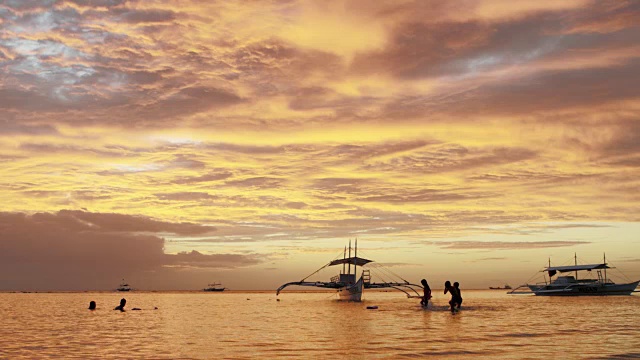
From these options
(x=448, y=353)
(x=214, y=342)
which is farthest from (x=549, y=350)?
(x=214, y=342)

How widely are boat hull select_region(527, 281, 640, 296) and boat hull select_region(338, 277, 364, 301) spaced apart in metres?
44.5

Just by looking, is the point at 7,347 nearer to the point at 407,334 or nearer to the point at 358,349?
the point at 358,349

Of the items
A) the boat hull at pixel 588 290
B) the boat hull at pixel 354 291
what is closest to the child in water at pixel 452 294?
the boat hull at pixel 354 291

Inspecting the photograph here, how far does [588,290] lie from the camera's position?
122 m

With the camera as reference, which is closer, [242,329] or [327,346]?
[327,346]

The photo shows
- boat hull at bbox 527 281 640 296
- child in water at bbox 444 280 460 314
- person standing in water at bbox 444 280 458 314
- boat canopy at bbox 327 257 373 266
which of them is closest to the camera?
child in water at bbox 444 280 460 314

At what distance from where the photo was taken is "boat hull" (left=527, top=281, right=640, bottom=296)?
120688 millimetres

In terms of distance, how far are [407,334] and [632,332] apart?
1184 centimetres

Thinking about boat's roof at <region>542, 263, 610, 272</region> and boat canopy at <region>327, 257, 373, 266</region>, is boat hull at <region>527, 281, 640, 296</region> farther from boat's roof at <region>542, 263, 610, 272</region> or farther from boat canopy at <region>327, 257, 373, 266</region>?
boat canopy at <region>327, 257, 373, 266</region>

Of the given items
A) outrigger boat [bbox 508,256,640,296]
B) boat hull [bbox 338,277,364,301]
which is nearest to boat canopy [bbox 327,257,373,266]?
boat hull [bbox 338,277,364,301]

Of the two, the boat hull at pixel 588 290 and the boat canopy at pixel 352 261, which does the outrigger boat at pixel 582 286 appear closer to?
the boat hull at pixel 588 290

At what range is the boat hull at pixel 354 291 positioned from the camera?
100875 millimetres

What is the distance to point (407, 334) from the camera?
31.8m

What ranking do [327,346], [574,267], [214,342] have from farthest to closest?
1. [574,267]
2. [214,342]
3. [327,346]
